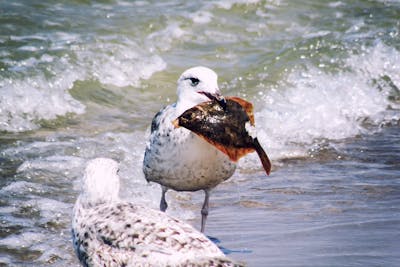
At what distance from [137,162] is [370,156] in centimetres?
239

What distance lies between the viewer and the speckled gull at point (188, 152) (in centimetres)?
637

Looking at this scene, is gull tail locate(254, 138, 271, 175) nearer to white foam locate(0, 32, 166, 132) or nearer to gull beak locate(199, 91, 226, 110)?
gull beak locate(199, 91, 226, 110)

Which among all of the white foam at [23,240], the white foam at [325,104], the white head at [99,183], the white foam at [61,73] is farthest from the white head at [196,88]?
the white foam at [61,73]

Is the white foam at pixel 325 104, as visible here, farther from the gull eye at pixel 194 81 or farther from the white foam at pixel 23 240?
the white foam at pixel 23 240

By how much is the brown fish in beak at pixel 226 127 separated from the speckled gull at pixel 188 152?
14 centimetres

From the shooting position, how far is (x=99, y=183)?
5.38 meters

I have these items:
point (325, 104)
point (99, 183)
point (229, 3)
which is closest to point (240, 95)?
point (325, 104)

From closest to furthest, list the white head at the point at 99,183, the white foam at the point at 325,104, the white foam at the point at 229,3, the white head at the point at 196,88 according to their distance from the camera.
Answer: the white head at the point at 99,183 → the white head at the point at 196,88 → the white foam at the point at 325,104 → the white foam at the point at 229,3

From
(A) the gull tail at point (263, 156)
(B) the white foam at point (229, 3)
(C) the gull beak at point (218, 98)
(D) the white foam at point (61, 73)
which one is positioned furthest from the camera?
(B) the white foam at point (229, 3)

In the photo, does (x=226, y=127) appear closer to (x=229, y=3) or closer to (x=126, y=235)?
(x=126, y=235)

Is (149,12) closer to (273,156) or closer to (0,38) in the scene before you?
(0,38)

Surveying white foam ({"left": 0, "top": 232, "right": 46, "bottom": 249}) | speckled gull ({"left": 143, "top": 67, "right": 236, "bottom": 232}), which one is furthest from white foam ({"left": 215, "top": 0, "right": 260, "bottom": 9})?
white foam ({"left": 0, "top": 232, "right": 46, "bottom": 249})

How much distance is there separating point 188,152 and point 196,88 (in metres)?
0.50

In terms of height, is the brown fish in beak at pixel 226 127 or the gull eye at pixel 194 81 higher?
the gull eye at pixel 194 81
